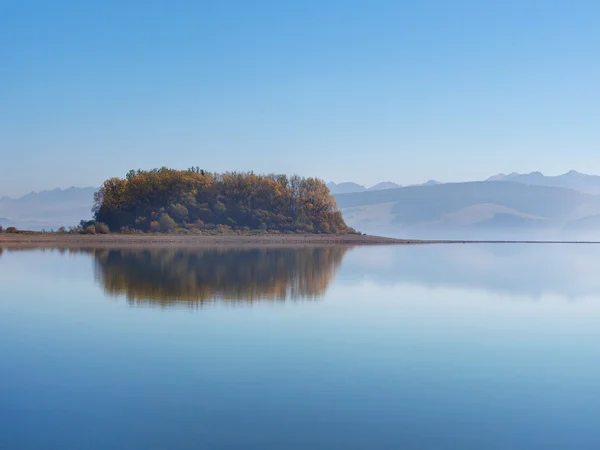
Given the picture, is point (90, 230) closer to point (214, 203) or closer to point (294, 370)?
point (214, 203)

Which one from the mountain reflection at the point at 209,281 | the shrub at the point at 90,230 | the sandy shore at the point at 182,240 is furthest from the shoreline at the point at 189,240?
the mountain reflection at the point at 209,281

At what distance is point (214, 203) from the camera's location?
280 feet

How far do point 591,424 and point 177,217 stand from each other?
7554 centimetres

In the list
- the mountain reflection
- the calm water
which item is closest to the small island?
the mountain reflection

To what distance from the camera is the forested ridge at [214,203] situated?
266ft

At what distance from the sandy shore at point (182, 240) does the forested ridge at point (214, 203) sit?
15.0 feet

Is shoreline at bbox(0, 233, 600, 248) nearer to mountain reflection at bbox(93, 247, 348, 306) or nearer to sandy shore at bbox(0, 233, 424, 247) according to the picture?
sandy shore at bbox(0, 233, 424, 247)

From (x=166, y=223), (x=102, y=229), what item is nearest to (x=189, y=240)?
(x=166, y=223)

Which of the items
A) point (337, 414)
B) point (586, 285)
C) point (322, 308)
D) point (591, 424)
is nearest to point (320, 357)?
point (337, 414)

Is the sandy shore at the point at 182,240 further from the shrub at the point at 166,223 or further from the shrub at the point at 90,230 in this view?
the shrub at the point at 166,223

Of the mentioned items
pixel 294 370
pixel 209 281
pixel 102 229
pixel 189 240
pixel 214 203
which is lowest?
pixel 294 370

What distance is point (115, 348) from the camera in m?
12.9

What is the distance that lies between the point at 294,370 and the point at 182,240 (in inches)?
2481

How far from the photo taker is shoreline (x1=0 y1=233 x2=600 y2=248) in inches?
2559
